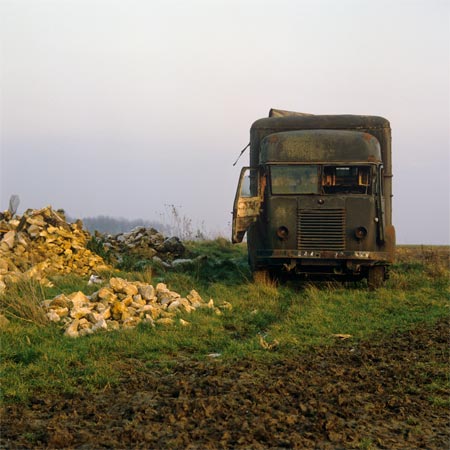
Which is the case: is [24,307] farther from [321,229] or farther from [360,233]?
[360,233]

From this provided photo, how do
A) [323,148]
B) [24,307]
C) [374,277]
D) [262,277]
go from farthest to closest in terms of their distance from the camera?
[262,277] → [374,277] → [323,148] → [24,307]

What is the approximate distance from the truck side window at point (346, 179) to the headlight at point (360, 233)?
78 cm

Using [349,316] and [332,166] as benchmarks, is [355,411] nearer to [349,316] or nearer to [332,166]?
[349,316]

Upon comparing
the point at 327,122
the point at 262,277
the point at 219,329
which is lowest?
the point at 219,329

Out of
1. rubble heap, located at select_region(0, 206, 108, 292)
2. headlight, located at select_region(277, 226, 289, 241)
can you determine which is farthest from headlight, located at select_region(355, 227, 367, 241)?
rubble heap, located at select_region(0, 206, 108, 292)

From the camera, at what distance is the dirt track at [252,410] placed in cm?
504

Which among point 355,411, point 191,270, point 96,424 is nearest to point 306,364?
point 355,411

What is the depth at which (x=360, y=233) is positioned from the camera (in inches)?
479

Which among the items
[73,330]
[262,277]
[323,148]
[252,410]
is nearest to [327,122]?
[323,148]

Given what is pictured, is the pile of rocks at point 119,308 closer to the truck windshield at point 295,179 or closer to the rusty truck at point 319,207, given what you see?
the rusty truck at point 319,207

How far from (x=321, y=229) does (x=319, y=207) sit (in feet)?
1.35

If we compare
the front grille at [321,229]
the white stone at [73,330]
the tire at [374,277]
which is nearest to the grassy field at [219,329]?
the white stone at [73,330]

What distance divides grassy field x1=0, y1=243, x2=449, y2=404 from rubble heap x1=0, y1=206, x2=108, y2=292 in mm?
1172

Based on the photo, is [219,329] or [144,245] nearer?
[219,329]
